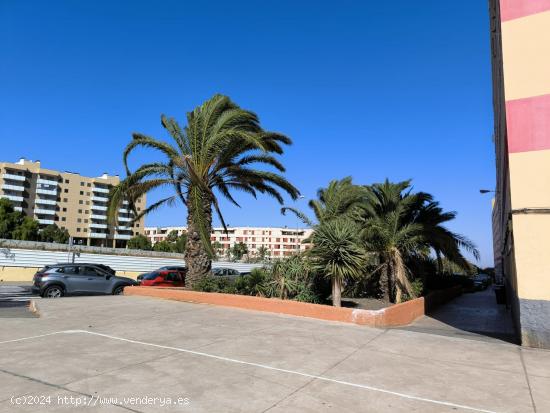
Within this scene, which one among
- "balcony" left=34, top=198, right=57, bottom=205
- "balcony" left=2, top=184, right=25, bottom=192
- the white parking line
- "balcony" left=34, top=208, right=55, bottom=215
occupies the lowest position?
the white parking line

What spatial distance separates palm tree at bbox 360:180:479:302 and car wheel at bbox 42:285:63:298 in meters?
11.9

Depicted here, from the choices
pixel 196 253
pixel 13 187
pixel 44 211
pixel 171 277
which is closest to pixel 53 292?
pixel 196 253

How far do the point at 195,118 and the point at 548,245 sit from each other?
12120mm

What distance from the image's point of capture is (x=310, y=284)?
13805 millimetres

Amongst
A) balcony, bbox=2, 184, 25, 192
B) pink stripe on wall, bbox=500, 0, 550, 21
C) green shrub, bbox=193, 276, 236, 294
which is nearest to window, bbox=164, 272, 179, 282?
green shrub, bbox=193, 276, 236, 294

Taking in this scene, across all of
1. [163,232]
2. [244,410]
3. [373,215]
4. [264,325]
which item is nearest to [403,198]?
[373,215]

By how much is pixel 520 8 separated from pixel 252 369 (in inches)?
383

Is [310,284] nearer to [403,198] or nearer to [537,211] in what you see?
[403,198]

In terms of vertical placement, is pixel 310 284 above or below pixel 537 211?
below

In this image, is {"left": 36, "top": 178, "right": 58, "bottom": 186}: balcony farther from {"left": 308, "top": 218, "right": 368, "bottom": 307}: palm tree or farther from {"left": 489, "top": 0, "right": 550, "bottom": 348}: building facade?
{"left": 489, "top": 0, "right": 550, "bottom": 348}: building facade

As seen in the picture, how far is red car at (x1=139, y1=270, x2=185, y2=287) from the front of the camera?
803 inches

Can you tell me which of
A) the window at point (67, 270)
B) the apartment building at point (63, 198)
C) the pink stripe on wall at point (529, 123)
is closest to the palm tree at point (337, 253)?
the pink stripe on wall at point (529, 123)

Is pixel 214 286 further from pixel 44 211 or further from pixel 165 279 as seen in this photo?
pixel 44 211

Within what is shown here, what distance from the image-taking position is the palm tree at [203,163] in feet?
49.2
